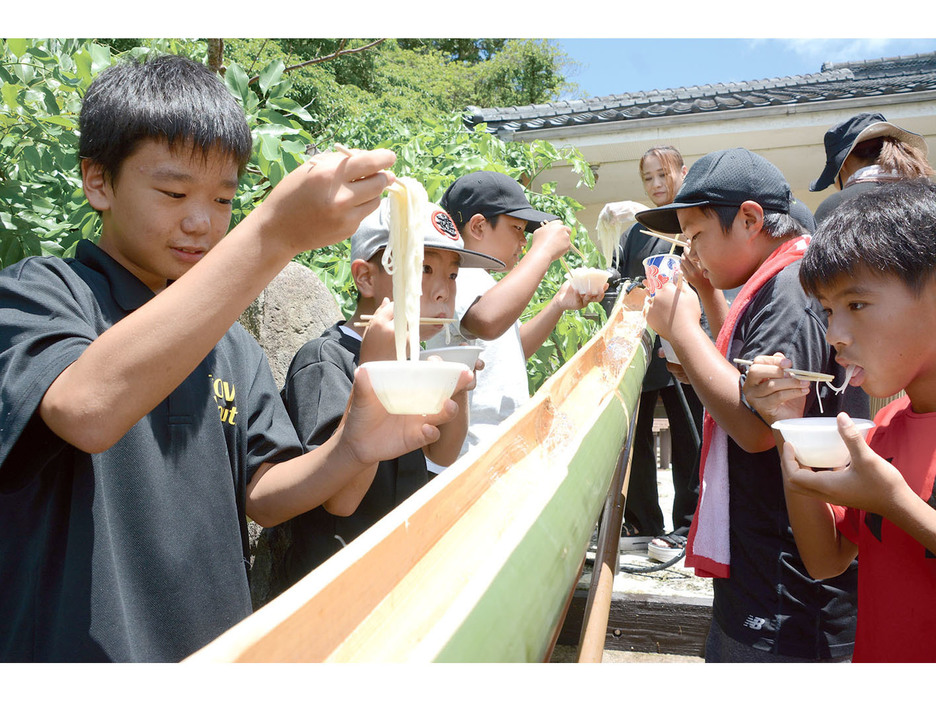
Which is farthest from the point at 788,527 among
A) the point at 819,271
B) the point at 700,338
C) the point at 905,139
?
the point at 905,139

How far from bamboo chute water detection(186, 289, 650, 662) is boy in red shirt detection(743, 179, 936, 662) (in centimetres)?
68

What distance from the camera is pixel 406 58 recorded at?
24.7 m

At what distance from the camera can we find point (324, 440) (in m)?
2.15

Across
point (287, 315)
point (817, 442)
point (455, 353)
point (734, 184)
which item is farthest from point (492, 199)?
point (817, 442)

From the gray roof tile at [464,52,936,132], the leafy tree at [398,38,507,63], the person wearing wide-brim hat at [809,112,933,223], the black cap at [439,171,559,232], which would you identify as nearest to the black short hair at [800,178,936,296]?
the person wearing wide-brim hat at [809,112,933,223]

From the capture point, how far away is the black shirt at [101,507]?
133cm

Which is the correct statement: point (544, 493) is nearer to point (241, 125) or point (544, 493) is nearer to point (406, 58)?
point (241, 125)

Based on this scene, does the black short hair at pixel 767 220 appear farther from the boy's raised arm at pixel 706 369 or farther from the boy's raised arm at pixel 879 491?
the boy's raised arm at pixel 879 491

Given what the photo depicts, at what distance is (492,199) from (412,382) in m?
2.41

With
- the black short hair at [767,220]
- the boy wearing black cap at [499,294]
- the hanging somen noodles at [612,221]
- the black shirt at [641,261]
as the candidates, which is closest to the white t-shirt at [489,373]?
the boy wearing black cap at [499,294]

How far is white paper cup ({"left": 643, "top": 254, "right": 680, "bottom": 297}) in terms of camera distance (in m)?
2.98

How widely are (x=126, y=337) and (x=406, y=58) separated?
25.6 meters

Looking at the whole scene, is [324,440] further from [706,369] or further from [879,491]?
[879,491]

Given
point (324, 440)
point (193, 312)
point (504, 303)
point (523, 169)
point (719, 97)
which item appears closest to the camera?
Answer: point (193, 312)
